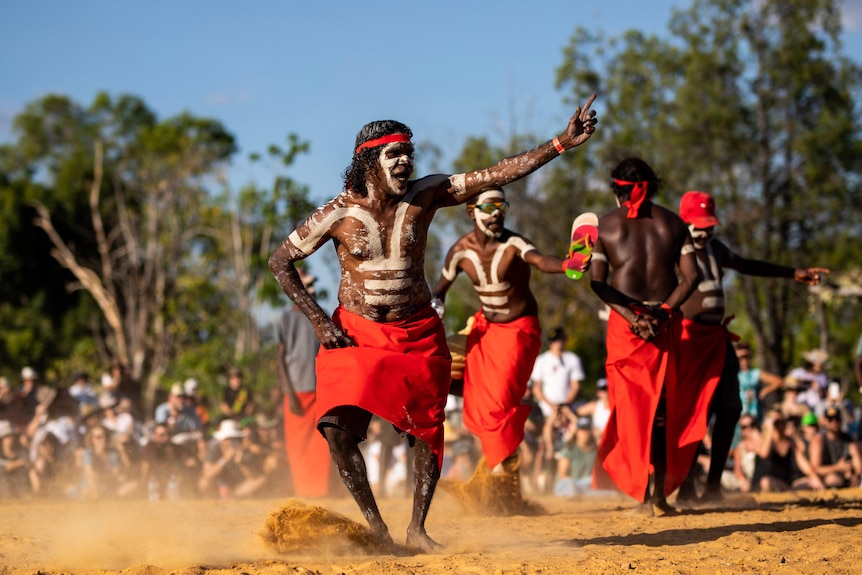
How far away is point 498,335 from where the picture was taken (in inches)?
315

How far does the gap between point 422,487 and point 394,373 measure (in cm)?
64

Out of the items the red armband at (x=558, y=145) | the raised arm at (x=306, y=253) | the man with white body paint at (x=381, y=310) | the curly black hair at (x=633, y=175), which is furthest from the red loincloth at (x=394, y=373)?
the curly black hair at (x=633, y=175)

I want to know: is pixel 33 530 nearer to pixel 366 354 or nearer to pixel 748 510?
pixel 366 354

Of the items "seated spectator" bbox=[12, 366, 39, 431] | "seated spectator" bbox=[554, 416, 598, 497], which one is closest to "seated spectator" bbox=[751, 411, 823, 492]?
"seated spectator" bbox=[554, 416, 598, 497]

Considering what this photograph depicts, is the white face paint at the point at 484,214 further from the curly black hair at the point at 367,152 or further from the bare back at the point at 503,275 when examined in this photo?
→ the curly black hair at the point at 367,152

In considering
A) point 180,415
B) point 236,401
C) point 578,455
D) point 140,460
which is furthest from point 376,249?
point 236,401

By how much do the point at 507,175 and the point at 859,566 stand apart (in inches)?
99.8

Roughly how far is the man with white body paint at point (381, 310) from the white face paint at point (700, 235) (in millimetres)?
2975

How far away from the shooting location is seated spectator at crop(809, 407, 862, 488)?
11102 millimetres

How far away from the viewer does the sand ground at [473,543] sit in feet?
16.6

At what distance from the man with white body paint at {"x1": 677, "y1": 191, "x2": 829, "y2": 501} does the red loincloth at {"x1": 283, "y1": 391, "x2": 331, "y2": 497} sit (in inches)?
152

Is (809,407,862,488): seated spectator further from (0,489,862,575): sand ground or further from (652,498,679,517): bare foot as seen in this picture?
(652,498,679,517): bare foot

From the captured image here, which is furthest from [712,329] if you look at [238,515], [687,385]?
[238,515]

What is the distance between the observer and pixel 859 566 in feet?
17.0
